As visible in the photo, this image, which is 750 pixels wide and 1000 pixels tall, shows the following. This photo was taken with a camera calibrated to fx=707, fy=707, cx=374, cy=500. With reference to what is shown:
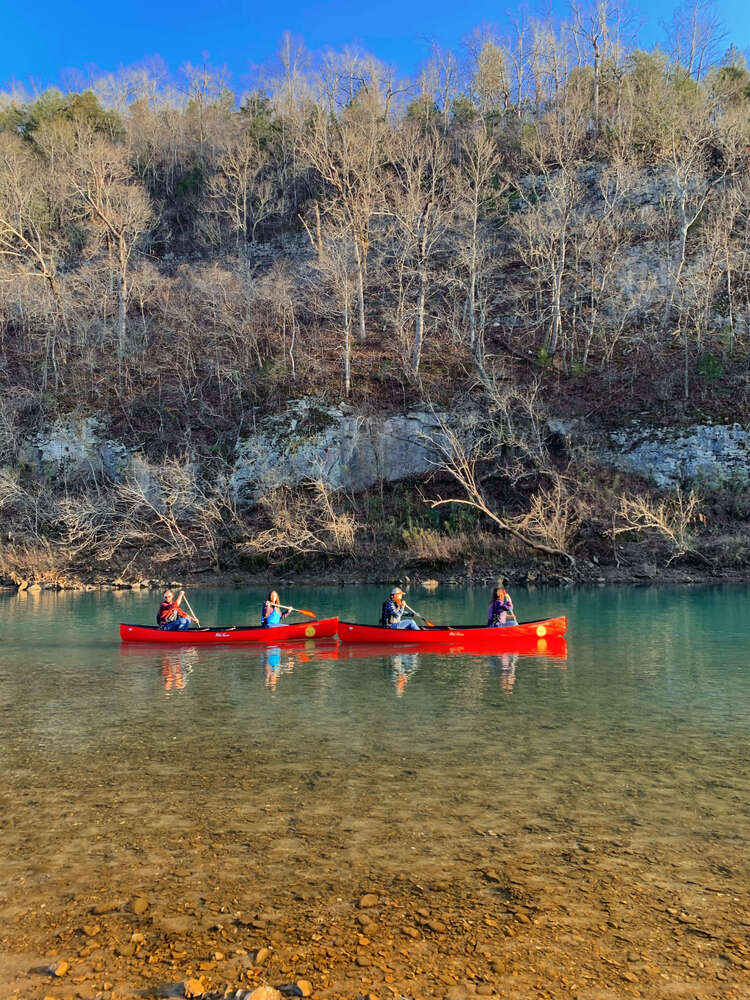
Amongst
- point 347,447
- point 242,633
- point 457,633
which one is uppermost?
point 347,447

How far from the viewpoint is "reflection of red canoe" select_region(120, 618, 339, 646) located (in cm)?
1997

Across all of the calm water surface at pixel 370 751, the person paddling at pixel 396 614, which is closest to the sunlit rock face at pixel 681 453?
the calm water surface at pixel 370 751

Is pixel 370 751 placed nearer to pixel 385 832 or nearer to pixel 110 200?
pixel 385 832

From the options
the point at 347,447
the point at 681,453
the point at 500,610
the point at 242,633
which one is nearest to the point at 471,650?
the point at 500,610

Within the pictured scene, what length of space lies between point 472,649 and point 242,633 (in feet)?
21.1

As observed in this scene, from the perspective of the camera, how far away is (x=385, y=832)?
7305mm

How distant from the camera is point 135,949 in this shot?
5266 mm

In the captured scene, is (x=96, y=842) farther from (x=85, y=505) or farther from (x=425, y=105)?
(x=425, y=105)

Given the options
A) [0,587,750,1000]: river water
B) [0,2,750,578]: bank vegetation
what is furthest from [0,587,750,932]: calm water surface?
[0,2,750,578]: bank vegetation

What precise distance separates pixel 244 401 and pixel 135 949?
43.0m

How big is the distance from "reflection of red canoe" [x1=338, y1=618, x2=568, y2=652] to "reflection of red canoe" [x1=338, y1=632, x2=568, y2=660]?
3 cm

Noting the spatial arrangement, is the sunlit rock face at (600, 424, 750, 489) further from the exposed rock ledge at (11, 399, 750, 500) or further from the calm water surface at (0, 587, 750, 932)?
the calm water surface at (0, 587, 750, 932)

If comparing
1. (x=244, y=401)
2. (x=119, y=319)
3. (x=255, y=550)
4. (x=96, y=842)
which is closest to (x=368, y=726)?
(x=96, y=842)

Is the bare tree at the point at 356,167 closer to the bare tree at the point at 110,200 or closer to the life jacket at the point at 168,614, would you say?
the bare tree at the point at 110,200
